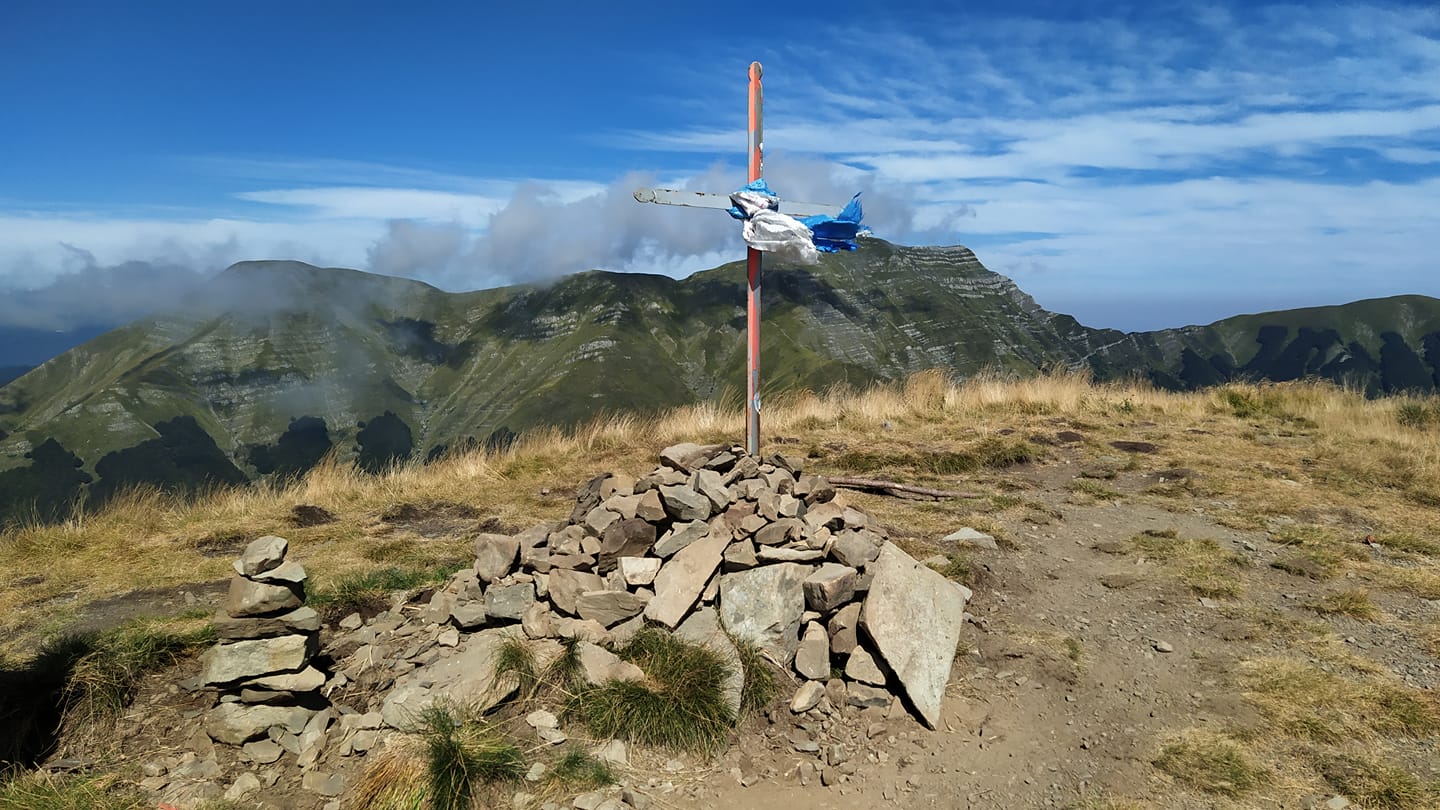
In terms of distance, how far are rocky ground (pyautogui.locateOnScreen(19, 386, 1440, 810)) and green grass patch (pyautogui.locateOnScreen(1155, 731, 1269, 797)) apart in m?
0.02

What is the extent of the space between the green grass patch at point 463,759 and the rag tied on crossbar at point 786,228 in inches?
180

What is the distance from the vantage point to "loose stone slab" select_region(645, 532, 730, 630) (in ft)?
19.0

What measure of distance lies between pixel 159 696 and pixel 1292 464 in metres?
14.0

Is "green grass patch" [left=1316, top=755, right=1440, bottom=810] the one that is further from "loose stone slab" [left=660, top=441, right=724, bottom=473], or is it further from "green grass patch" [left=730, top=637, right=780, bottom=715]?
"loose stone slab" [left=660, top=441, right=724, bottom=473]

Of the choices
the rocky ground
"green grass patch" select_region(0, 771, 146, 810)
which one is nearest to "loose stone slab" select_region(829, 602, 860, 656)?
the rocky ground

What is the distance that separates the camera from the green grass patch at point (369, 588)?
6.70m

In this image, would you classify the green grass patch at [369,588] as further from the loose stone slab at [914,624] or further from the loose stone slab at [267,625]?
the loose stone slab at [914,624]

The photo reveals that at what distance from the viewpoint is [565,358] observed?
16762 centimetres

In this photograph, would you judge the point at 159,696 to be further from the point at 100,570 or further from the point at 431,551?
the point at 100,570

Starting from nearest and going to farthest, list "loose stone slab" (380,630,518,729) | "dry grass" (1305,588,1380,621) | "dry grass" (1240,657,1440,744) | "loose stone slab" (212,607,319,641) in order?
"dry grass" (1240,657,1440,744) < "loose stone slab" (380,630,518,729) < "loose stone slab" (212,607,319,641) < "dry grass" (1305,588,1380,621)

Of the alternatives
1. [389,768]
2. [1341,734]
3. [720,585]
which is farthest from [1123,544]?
[389,768]

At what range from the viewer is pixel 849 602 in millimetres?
5895

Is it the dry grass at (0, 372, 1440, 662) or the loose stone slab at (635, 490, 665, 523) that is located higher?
the loose stone slab at (635, 490, 665, 523)

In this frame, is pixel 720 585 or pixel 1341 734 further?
pixel 720 585
